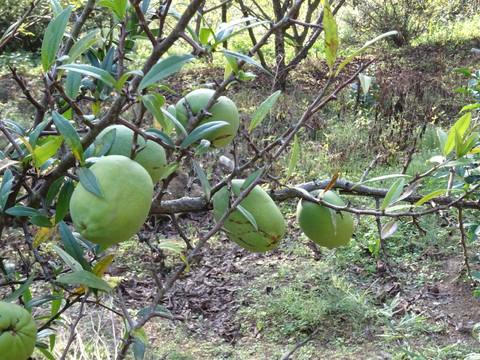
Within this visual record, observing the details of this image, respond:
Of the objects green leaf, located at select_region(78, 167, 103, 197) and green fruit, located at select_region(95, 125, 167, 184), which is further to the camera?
green fruit, located at select_region(95, 125, 167, 184)

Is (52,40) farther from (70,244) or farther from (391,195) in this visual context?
(391,195)

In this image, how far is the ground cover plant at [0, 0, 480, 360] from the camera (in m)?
0.60

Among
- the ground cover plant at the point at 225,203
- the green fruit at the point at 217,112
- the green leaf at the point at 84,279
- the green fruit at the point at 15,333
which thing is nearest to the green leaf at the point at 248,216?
the ground cover plant at the point at 225,203

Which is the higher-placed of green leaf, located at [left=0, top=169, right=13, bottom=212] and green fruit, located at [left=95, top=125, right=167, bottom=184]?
green fruit, located at [left=95, top=125, right=167, bottom=184]

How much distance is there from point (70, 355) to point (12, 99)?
4.13m

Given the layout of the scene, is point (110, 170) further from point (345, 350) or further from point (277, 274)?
point (277, 274)

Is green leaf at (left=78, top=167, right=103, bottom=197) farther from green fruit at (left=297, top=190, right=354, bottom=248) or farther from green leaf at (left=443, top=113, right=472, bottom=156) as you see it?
green leaf at (left=443, top=113, right=472, bottom=156)

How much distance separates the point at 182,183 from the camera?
13.6ft

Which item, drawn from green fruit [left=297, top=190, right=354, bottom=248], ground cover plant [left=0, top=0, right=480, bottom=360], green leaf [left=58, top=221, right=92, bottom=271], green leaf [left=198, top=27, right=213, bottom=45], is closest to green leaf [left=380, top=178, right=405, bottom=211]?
ground cover plant [left=0, top=0, right=480, bottom=360]

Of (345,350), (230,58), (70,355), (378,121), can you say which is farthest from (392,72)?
(230,58)

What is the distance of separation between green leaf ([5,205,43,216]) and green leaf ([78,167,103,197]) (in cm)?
16

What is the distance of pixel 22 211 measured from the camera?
2.10 ft

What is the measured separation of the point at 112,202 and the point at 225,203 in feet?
0.91

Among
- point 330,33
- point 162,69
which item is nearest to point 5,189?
point 162,69
